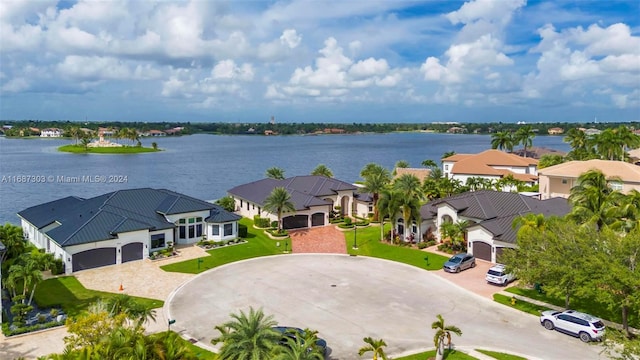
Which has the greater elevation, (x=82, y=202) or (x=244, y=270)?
(x=82, y=202)

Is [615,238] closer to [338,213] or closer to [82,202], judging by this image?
[338,213]

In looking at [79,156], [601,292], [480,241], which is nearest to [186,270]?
[480,241]

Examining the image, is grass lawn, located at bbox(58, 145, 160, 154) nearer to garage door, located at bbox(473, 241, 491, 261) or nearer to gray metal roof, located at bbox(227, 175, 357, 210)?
gray metal roof, located at bbox(227, 175, 357, 210)

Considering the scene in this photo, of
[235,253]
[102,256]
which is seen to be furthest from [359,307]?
[102,256]

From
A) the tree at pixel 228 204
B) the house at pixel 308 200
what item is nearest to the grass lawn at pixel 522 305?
the house at pixel 308 200

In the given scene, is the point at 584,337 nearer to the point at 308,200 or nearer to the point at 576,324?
the point at 576,324

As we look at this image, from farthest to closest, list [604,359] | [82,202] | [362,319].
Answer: [82,202] < [362,319] < [604,359]

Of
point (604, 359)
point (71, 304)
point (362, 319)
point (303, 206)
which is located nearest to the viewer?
point (604, 359)
